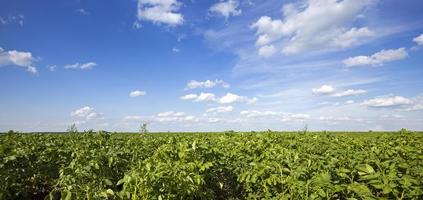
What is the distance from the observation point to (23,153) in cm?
539

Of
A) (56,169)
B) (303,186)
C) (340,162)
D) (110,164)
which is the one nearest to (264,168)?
(303,186)

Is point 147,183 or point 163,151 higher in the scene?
point 163,151

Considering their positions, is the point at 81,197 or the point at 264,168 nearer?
the point at 81,197

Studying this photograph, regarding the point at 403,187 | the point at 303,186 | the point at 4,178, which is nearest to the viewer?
the point at 403,187

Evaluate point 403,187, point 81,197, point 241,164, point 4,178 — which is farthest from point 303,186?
point 4,178

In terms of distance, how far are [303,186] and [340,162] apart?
45.8 inches

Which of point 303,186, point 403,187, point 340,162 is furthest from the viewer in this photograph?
point 340,162

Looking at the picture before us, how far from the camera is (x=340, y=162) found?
5.15 metres

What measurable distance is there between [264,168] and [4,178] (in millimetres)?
3488

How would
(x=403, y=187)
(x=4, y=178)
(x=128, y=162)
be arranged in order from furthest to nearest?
(x=128, y=162) → (x=4, y=178) → (x=403, y=187)

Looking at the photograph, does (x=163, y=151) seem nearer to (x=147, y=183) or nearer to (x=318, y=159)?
(x=147, y=183)

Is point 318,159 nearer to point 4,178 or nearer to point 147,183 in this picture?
point 147,183

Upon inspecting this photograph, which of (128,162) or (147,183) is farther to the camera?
(128,162)

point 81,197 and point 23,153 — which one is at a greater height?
point 23,153
